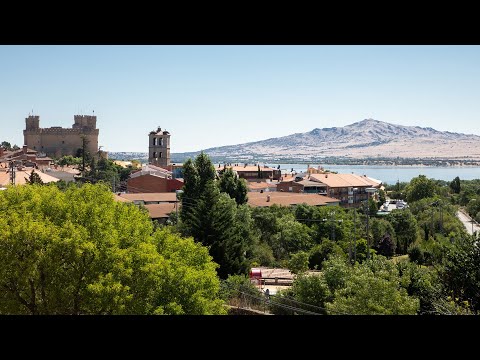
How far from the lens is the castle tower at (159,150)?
5654 centimetres

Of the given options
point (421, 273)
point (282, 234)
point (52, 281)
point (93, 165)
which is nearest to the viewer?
point (52, 281)

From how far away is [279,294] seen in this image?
12.5m

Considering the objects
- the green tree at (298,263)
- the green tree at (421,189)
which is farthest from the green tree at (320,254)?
the green tree at (421,189)

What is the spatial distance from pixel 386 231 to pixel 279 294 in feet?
45.2

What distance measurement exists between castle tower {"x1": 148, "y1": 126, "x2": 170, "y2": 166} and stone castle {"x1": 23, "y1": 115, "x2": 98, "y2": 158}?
64.0 feet

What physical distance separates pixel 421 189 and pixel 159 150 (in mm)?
24565

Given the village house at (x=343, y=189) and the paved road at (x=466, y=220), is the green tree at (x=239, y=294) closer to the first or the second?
the paved road at (x=466, y=220)

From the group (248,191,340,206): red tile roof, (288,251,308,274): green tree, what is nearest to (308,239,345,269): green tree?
(288,251,308,274): green tree

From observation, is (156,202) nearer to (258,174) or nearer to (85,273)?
(85,273)
